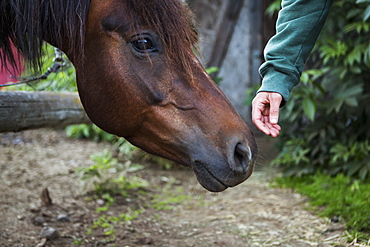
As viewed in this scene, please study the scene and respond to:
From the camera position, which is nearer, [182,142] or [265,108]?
[182,142]

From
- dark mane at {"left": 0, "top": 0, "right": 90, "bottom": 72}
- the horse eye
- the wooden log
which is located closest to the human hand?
the horse eye

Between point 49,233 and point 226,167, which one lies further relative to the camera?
point 49,233

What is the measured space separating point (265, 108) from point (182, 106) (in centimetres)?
34

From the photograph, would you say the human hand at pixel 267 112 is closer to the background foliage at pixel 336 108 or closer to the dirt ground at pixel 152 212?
the dirt ground at pixel 152 212

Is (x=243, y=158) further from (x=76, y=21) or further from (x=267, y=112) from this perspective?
(x=76, y=21)

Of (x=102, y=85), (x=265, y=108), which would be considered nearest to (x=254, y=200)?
(x=265, y=108)

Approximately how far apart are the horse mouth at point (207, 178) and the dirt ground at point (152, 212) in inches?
18.5

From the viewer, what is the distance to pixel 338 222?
229 cm

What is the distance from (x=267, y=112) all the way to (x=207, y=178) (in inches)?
14.4

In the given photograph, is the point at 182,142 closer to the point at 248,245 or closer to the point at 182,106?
the point at 182,106

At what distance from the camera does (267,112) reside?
154 cm

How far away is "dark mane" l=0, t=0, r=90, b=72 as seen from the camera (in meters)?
1.44

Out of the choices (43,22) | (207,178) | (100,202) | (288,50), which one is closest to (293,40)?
(288,50)

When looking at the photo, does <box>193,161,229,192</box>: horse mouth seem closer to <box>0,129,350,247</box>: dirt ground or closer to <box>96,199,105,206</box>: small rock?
<box>0,129,350,247</box>: dirt ground
